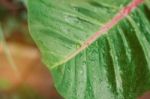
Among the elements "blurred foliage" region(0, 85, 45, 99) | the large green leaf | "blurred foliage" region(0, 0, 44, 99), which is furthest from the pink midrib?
"blurred foliage" region(0, 85, 45, 99)

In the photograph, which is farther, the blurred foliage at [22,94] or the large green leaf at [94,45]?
the blurred foliage at [22,94]

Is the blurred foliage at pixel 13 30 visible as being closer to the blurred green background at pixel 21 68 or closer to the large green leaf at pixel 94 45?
the blurred green background at pixel 21 68

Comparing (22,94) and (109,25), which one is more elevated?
(109,25)

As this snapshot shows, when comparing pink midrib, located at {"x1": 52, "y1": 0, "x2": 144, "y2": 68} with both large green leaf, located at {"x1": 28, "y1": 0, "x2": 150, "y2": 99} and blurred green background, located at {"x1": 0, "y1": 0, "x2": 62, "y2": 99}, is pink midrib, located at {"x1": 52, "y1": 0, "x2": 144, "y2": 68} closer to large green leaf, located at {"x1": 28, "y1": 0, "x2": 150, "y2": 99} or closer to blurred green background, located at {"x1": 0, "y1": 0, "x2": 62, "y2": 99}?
large green leaf, located at {"x1": 28, "y1": 0, "x2": 150, "y2": 99}

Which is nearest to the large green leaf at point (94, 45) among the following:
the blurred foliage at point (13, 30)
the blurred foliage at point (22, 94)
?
the blurred foliage at point (13, 30)

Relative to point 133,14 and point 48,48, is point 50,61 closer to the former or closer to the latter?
point 48,48

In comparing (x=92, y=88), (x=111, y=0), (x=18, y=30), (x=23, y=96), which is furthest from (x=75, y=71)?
(x=18, y=30)

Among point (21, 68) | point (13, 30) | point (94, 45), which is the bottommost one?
point (21, 68)

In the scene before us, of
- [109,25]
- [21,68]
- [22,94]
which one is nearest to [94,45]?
[109,25]

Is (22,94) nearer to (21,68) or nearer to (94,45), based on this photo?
(21,68)
